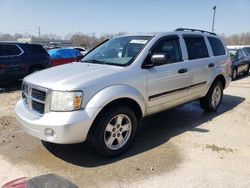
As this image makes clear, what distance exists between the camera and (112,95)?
3.71 metres

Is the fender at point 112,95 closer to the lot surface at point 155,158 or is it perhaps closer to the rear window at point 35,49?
the lot surface at point 155,158

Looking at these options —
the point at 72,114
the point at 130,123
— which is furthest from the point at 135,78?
the point at 72,114

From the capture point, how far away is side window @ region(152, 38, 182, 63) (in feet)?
15.2

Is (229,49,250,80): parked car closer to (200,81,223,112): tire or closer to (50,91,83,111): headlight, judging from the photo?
(200,81,223,112): tire

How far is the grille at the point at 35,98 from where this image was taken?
364cm

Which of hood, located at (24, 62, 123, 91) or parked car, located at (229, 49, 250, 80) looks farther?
parked car, located at (229, 49, 250, 80)

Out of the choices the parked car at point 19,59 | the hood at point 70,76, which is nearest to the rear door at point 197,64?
the hood at point 70,76

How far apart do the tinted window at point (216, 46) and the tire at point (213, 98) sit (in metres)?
0.72

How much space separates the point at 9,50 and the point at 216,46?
7.50m

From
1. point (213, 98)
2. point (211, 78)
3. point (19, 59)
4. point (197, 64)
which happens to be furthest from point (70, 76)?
point (19, 59)

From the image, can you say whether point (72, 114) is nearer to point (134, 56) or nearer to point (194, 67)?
point (134, 56)

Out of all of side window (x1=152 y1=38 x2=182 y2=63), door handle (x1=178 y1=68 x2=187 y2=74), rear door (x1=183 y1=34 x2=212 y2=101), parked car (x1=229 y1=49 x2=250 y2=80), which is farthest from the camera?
parked car (x1=229 y1=49 x2=250 y2=80)

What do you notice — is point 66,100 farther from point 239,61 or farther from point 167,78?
point 239,61

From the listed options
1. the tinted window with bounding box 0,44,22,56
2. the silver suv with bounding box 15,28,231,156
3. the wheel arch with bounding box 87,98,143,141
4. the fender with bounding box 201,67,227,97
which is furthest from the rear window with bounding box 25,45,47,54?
the wheel arch with bounding box 87,98,143,141
